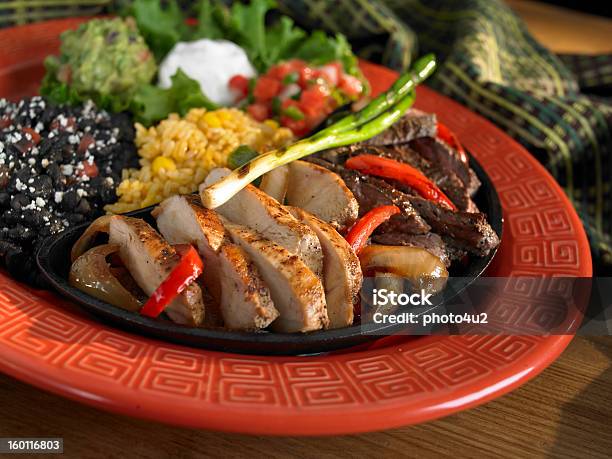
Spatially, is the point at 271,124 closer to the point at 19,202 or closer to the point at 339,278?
the point at 19,202

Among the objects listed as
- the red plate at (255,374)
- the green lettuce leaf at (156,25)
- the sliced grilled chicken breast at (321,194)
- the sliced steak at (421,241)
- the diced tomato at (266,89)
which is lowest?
the red plate at (255,374)

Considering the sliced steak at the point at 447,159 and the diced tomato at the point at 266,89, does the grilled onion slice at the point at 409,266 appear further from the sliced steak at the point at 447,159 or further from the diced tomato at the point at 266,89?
the diced tomato at the point at 266,89

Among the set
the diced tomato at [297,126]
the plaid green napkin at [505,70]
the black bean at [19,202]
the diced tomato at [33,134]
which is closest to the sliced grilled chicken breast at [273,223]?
the black bean at [19,202]

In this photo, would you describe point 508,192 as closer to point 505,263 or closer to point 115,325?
point 505,263

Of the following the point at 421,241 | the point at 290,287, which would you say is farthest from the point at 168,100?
the point at 290,287

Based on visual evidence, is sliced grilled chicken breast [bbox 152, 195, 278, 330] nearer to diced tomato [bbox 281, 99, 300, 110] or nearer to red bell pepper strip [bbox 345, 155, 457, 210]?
red bell pepper strip [bbox 345, 155, 457, 210]

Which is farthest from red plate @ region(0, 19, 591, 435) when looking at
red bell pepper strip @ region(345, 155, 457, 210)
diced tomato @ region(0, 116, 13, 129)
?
diced tomato @ region(0, 116, 13, 129)
